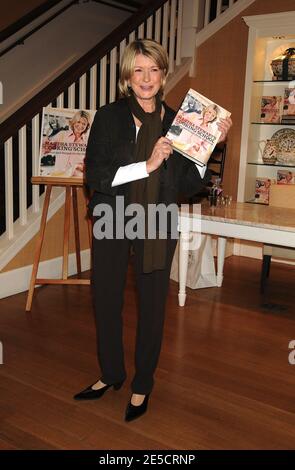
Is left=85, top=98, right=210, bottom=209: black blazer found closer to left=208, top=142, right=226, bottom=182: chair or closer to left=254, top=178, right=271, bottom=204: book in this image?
left=208, top=142, right=226, bottom=182: chair

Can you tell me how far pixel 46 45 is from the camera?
5.28 meters

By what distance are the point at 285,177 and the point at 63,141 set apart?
252cm

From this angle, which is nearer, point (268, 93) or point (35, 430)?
point (35, 430)

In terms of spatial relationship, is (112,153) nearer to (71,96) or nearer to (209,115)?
(209,115)

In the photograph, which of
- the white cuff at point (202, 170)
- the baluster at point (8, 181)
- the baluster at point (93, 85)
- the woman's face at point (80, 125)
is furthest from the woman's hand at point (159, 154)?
the baluster at point (93, 85)

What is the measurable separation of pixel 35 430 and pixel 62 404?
0.23 meters

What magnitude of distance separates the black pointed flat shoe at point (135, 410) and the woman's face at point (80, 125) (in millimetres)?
2030

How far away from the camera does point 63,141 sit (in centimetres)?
339

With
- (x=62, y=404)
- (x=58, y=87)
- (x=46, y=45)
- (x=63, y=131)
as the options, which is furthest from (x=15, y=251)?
(x=46, y=45)

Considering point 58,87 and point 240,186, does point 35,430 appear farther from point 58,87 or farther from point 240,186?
point 240,186

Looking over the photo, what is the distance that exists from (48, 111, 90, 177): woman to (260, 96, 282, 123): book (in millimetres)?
2193

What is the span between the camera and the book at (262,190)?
5012 millimetres
